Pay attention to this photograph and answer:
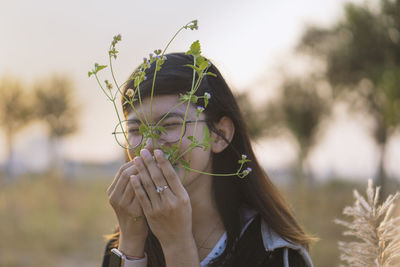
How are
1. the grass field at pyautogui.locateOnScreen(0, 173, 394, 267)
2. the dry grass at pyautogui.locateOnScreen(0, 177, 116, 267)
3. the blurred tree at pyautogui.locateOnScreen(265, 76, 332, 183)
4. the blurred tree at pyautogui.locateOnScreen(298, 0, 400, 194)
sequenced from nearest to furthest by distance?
the grass field at pyautogui.locateOnScreen(0, 173, 394, 267) < the dry grass at pyautogui.locateOnScreen(0, 177, 116, 267) < the blurred tree at pyautogui.locateOnScreen(298, 0, 400, 194) < the blurred tree at pyautogui.locateOnScreen(265, 76, 332, 183)

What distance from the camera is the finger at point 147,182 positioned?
1983 millimetres

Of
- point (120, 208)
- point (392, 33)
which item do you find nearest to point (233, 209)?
point (120, 208)

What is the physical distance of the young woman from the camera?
2.02 m

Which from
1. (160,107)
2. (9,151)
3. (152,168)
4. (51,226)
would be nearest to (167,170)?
(152,168)

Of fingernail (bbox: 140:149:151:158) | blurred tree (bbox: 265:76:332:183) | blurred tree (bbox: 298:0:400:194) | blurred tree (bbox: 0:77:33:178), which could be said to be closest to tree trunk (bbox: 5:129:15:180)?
blurred tree (bbox: 0:77:33:178)

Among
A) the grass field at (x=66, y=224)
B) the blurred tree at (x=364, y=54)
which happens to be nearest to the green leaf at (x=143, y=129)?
the grass field at (x=66, y=224)

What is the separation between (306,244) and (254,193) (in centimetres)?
45

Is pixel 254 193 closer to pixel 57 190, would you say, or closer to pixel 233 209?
pixel 233 209

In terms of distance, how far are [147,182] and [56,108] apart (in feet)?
73.4

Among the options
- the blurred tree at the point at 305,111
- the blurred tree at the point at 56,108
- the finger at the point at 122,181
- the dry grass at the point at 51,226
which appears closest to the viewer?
the finger at the point at 122,181

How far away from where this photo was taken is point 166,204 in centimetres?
198

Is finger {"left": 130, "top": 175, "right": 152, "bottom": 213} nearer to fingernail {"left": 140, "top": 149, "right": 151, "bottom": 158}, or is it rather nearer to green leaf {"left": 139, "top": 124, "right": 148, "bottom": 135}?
fingernail {"left": 140, "top": 149, "right": 151, "bottom": 158}

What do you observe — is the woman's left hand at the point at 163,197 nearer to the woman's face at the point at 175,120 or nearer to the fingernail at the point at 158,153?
the fingernail at the point at 158,153

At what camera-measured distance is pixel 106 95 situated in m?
1.87
